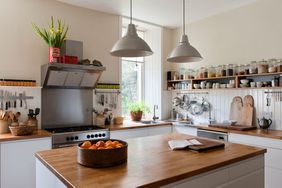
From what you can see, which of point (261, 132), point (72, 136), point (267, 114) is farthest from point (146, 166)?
point (267, 114)

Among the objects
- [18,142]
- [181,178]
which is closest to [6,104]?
[18,142]

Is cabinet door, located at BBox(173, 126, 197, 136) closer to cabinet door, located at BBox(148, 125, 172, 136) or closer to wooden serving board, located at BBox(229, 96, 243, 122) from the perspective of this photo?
cabinet door, located at BBox(148, 125, 172, 136)

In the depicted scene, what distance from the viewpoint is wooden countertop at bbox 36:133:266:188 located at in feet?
4.28

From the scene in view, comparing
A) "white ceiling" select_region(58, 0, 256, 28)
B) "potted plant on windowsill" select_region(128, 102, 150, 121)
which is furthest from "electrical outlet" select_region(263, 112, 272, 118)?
"potted plant on windowsill" select_region(128, 102, 150, 121)

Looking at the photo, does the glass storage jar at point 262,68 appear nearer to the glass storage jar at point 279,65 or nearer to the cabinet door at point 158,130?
the glass storage jar at point 279,65

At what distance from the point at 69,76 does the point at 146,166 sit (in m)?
2.24

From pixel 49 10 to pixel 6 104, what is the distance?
1.56 metres

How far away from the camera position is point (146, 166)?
157cm

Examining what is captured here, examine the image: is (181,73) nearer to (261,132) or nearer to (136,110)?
(136,110)

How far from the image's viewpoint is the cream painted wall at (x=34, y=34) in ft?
10.2

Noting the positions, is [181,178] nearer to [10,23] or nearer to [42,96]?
[42,96]

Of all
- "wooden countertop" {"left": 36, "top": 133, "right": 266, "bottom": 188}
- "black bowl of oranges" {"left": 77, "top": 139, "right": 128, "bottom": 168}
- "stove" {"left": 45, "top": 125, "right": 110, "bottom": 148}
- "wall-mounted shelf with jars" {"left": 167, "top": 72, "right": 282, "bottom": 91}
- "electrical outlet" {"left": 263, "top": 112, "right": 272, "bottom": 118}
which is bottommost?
"stove" {"left": 45, "top": 125, "right": 110, "bottom": 148}

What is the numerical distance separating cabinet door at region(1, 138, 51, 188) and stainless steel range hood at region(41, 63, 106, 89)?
3.01 feet

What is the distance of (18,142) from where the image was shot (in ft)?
8.58
